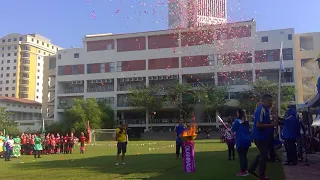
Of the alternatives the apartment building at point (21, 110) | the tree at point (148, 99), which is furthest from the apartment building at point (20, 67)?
the tree at point (148, 99)

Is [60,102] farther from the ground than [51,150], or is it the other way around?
[60,102]

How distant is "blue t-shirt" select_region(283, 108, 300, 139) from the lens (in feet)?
37.4

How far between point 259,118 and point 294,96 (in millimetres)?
49136

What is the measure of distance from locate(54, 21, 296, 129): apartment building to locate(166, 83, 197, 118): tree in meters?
3.42

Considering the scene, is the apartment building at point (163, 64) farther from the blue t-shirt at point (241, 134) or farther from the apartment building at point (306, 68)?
the blue t-shirt at point (241, 134)

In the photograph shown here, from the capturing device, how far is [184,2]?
774 inches

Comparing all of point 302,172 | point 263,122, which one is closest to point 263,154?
point 263,122

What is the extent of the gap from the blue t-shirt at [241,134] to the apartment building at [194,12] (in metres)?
9.82

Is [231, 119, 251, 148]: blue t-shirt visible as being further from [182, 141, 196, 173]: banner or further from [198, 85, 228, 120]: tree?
[198, 85, 228, 120]: tree

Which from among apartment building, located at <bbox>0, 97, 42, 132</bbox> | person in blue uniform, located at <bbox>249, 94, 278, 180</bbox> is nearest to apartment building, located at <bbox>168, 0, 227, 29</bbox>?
person in blue uniform, located at <bbox>249, 94, 278, 180</bbox>

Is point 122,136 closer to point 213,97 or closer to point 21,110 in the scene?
point 213,97

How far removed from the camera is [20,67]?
5084 inches

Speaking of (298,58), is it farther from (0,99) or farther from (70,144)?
(0,99)

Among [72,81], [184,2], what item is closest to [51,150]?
[184,2]
